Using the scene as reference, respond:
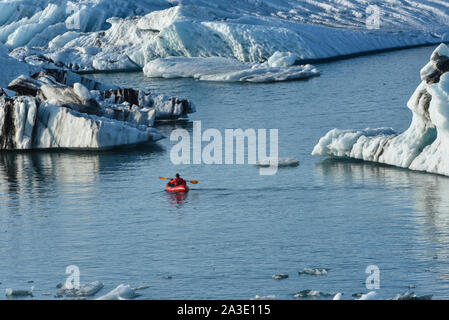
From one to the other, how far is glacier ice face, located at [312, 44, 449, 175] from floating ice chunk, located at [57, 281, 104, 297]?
480 inches

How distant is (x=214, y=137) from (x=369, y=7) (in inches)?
1856

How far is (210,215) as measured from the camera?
22.6 metres

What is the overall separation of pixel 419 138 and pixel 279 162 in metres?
4.59

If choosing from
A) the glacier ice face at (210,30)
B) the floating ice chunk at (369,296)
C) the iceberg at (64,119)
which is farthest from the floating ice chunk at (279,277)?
the glacier ice face at (210,30)

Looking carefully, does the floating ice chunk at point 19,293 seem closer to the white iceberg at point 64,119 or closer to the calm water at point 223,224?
the calm water at point 223,224

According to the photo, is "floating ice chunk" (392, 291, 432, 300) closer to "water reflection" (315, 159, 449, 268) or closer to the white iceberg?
"water reflection" (315, 159, 449, 268)

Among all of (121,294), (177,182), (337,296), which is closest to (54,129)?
(177,182)

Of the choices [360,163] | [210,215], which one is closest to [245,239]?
[210,215]

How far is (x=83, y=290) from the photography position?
53.0ft

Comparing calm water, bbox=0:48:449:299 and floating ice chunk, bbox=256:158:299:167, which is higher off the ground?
floating ice chunk, bbox=256:158:299:167

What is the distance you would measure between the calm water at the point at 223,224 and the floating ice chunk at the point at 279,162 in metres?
0.43

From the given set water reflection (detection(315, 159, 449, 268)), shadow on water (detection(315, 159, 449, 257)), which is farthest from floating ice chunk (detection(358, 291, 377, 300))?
shadow on water (detection(315, 159, 449, 257))

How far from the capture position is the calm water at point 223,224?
670 inches

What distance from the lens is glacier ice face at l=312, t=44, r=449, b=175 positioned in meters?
24.8
